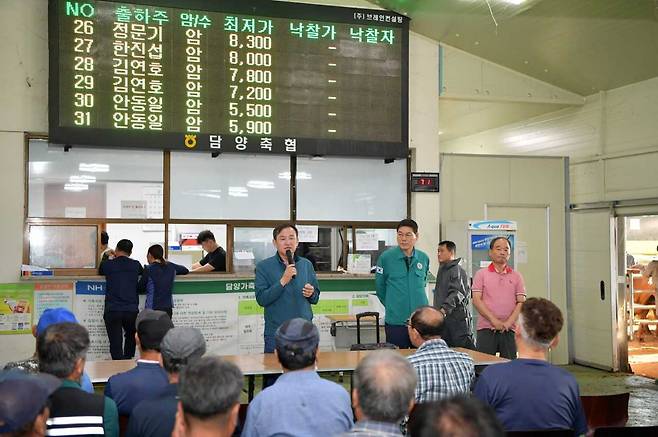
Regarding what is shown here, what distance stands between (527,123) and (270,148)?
4.25 m

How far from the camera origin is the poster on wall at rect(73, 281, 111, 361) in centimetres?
688

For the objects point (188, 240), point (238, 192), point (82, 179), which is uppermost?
point (82, 179)

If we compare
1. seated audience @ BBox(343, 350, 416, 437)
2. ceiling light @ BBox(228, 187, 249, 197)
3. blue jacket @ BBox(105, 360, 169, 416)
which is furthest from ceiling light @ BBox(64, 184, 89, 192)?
seated audience @ BBox(343, 350, 416, 437)

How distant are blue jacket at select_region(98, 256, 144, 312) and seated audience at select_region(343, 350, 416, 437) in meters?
5.13

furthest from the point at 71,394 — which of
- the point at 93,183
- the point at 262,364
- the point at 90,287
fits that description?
the point at 93,183

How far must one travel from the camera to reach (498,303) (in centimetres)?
570

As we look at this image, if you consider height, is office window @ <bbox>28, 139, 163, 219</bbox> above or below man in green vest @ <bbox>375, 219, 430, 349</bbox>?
above

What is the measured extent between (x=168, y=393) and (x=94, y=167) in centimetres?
491

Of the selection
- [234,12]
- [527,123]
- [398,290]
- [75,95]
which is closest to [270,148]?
[234,12]

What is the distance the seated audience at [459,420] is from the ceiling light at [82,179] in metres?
6.20

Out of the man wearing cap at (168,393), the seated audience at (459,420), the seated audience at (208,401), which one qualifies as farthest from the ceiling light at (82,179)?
the seated audience at (459,420)

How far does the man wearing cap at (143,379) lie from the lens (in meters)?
2.85

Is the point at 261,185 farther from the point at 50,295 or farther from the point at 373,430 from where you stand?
the point at 373,430

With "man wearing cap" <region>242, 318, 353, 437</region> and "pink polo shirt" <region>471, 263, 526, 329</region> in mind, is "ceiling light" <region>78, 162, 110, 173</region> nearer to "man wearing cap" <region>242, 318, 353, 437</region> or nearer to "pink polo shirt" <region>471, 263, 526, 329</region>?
"pink polo shirt" <region>471, 263, 526, 329</region>
